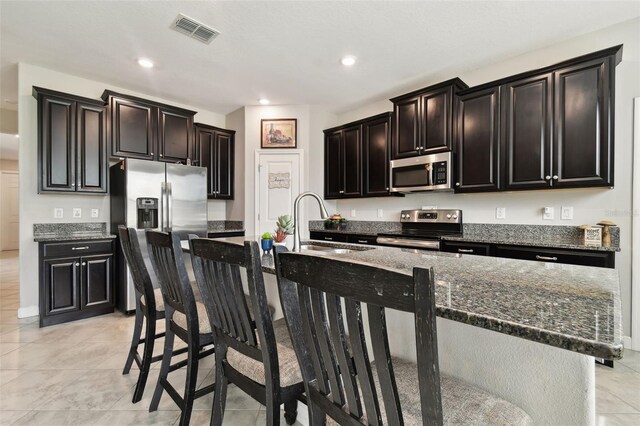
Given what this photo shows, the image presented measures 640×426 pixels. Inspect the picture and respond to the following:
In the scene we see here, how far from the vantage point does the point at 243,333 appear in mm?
1146

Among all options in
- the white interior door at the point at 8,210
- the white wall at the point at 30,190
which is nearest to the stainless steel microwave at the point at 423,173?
the white wall at the point at 30,190

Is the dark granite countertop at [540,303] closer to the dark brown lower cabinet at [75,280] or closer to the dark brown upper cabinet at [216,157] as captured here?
the dark brown lower cabinet at [75,280]

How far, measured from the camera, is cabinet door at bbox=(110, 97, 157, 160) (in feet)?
12.1

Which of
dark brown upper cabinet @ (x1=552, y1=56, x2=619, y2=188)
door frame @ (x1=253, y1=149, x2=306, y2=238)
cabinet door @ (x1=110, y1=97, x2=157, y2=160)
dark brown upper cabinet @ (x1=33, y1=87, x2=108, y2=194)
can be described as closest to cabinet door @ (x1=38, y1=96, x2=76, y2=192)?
dark brown upper cabinet @ (x1=33, y1=87, x2=108, y2=194)

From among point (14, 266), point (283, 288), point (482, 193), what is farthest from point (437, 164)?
point (14, 266)

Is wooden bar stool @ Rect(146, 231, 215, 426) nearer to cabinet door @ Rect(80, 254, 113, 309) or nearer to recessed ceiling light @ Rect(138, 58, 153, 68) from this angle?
cabinet door @ Rect(80, 254, 113, 309)

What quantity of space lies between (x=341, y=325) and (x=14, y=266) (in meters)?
8.15

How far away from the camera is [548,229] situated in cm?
298

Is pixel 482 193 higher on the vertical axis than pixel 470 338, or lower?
higher

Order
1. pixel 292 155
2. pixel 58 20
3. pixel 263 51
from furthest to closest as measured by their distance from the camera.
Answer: pixel 292 155
pixel 263 51
pixel 58 20

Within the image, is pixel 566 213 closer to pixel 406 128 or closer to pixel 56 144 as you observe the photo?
pixel 406 128

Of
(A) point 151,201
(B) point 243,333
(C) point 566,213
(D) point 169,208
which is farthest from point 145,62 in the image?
(C) point 566,213

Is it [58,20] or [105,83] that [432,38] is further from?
[105,83]

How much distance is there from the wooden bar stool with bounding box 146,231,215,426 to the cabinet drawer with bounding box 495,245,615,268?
2.53 metres
